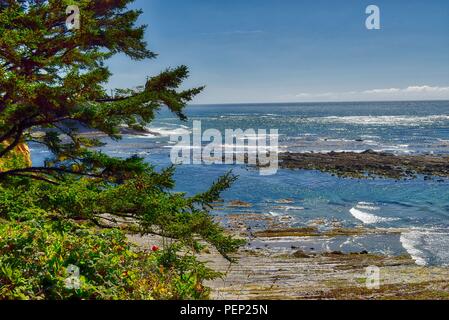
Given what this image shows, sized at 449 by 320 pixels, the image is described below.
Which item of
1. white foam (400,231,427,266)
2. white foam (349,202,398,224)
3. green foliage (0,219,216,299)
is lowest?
white foam (400,231,427,266)

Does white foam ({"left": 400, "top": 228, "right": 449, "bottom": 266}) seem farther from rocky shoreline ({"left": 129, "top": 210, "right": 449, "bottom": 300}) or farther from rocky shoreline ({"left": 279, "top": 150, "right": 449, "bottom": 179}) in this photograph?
rocky shoreline ({"left": 279, "top": 150, "right": 449, "bottom": 179})

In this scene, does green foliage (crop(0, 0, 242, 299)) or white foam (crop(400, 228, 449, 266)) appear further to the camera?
white foam (crop(400, 228, 449, 266))

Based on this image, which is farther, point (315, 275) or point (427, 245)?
point (427, 245)

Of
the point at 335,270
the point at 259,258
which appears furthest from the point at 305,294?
the point at 259,258

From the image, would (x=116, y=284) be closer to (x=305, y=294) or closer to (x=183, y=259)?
(x=183, y=259)

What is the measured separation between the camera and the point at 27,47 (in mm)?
9898

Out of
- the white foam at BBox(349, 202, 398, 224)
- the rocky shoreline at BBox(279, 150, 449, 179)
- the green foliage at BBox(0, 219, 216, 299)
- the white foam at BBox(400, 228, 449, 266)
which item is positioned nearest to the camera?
the green foliage at BBox(0, 219, 216, 299)

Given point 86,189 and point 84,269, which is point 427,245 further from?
point 84,269

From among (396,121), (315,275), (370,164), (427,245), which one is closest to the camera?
(315,275)

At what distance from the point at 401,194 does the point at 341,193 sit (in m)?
4.49

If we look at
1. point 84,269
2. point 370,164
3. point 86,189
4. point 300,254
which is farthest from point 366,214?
point 84,269

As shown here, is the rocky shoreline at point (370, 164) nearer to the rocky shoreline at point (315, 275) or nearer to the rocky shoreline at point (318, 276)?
the rocky shoreline at point (315, 275)

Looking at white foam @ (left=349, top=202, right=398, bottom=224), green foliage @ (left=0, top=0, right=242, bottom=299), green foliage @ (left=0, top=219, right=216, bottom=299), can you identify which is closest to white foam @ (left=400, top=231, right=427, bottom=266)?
white foam @ (left=349, top=202, right=398, bottom=224)

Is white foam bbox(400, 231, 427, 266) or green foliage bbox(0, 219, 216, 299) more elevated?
green foliage bbox(0, 219, 216, 299)
